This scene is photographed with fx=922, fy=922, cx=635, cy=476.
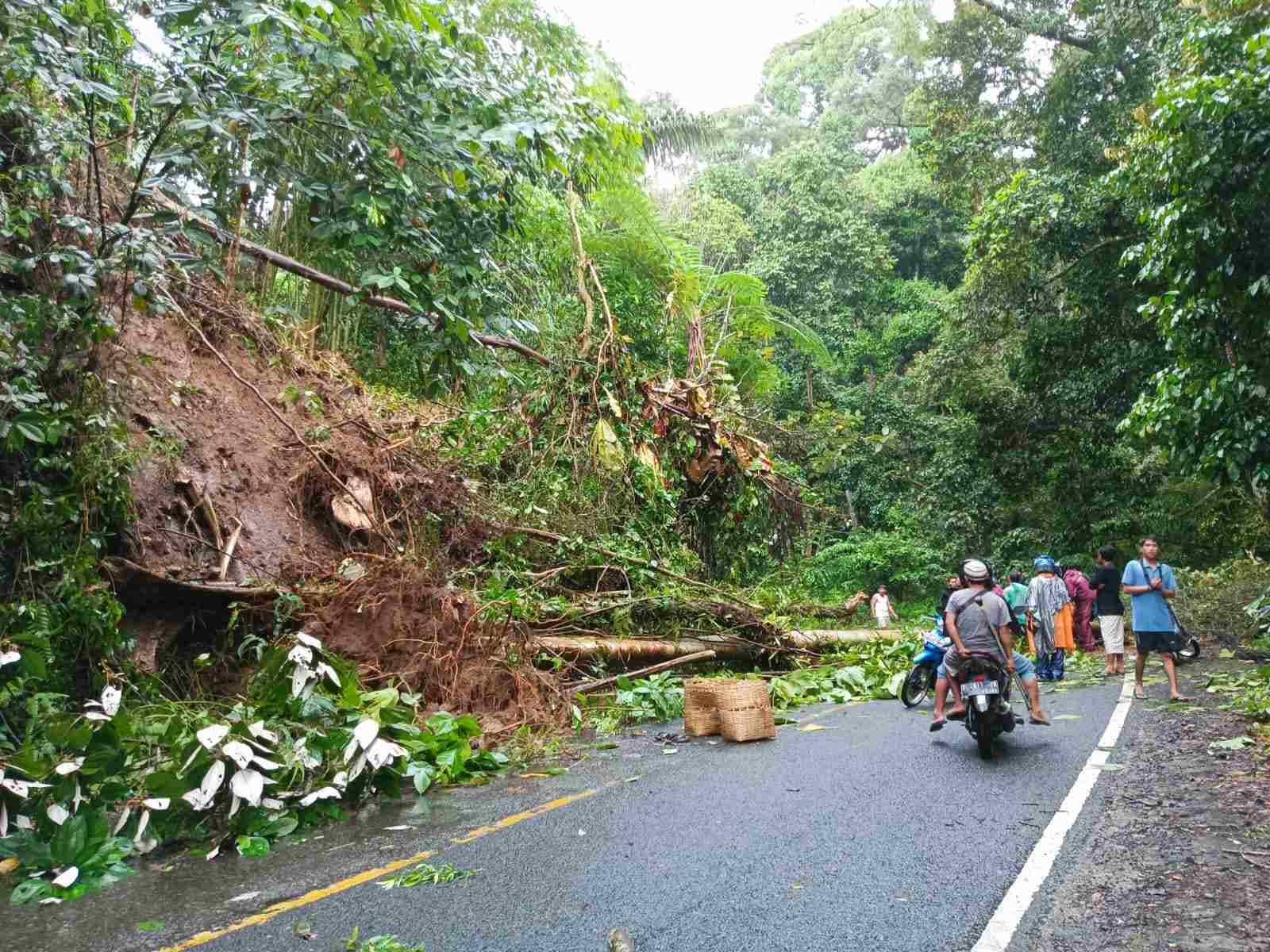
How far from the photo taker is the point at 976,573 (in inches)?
324

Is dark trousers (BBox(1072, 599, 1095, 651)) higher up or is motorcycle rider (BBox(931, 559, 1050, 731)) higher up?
motorcycle rider (BBox(931, 559, 1050, 731))

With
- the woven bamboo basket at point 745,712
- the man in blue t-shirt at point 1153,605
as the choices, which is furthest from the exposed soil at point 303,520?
the man in blue t-shirt at point 1153,605

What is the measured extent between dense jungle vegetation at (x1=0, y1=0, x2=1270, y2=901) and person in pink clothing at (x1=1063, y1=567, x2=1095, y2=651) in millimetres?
3233

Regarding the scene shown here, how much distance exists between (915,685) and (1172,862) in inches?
225

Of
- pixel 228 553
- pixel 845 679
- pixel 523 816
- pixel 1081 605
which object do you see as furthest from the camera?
pixel 1081 605

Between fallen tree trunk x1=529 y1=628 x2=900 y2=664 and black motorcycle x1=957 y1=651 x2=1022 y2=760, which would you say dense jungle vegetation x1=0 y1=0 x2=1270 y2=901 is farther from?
black motorcycle x1=957 y1=651 x2=1022 y2=760

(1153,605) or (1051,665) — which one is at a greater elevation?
(1153,605)

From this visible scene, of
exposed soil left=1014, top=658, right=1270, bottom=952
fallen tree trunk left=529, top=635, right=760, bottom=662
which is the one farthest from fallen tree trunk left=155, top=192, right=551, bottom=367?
exposed soil left=1014, top=658, right=1270, bottom=952

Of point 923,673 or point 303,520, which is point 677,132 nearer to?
point 923,673

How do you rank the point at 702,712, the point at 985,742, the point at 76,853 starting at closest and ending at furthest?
the point at 76,853
the point at 985,742
the point at 702,712

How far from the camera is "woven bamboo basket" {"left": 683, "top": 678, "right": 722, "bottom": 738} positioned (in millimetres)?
8719

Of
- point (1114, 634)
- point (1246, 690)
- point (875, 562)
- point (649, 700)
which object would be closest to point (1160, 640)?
point (1246, 690)

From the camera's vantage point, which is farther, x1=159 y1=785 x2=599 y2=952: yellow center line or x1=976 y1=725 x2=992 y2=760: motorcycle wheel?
x1=976 y1=725 x2=992 y2=760: motorcycle wheel

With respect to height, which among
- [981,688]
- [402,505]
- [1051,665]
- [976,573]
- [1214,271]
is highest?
[1214,271]
